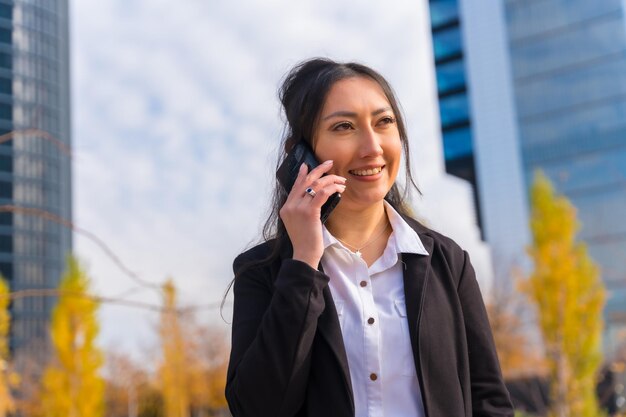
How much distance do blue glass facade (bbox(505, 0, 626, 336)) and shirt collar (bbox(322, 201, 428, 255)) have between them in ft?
143

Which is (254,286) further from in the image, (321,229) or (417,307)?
(417,307)

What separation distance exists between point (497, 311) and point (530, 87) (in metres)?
26.0

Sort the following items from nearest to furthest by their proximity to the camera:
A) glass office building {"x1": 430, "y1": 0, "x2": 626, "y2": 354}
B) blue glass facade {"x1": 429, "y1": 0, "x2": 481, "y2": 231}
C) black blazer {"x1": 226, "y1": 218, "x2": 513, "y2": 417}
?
black blazer {"x1": 226, "y1": 218, "x2": 513, "y2": 417} → glass office building {"x1": 430, "y1": 0, "x2": 626, "y2": 354} → blue glass facade {"x1": 429, "y1": 0, "x2": 481, "y2": 231}

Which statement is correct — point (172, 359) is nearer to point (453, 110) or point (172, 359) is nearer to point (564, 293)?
point (564, 293)

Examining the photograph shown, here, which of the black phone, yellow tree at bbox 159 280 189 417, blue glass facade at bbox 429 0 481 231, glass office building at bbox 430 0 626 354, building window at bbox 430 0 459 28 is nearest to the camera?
the black phone

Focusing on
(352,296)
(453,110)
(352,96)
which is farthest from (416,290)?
(453,110)

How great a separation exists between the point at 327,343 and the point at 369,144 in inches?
15.1

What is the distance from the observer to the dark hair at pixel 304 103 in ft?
5.05

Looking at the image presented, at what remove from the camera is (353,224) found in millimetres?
1580

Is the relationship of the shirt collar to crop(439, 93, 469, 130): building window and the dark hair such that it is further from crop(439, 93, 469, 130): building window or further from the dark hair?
crop(439, 93, 469, 130): building window

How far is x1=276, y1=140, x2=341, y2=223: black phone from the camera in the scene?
147cm

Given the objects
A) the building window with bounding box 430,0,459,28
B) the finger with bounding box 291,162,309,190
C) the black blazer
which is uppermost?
the building window with bounding box 430,0,459,28

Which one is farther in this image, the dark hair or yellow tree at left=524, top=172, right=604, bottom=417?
yellow tree at left=524, top=172, right=604, bottom=417

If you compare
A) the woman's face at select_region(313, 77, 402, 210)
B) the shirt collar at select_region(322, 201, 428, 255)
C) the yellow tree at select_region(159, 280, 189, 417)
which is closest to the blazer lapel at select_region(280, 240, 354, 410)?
the shirt collar at select_region(322, 201, 428, 255)
